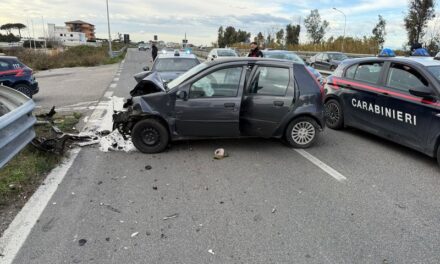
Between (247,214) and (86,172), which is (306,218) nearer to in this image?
(247,214)

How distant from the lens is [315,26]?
2258 inches

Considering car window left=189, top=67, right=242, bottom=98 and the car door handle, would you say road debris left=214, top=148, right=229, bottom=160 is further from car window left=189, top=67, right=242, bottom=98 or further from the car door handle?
car window left=189, top=67, right=242, bottom=98

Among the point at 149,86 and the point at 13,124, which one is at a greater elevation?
the point at 149,86

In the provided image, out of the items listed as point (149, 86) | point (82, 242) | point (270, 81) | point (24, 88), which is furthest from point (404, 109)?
point (24, 88)

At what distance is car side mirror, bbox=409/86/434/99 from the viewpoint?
5621mm

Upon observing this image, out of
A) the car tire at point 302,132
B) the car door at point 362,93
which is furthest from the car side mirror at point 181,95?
the car door at point 362,93

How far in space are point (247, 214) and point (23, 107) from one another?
335cm

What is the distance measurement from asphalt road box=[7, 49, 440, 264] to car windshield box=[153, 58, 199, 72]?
16.6 feet

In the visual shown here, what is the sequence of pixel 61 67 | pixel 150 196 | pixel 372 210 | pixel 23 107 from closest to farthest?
pixel 372 210 → pixel 150 196 → pixel 23 107 → pixel 61 67

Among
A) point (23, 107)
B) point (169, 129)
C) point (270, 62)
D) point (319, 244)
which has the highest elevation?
point (270, 62)

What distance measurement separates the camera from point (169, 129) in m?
6.11

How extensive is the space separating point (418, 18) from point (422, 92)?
28.8 m

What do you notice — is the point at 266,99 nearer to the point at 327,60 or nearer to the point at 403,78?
the point at 403,78

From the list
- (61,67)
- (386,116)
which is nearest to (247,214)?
(386,116)
